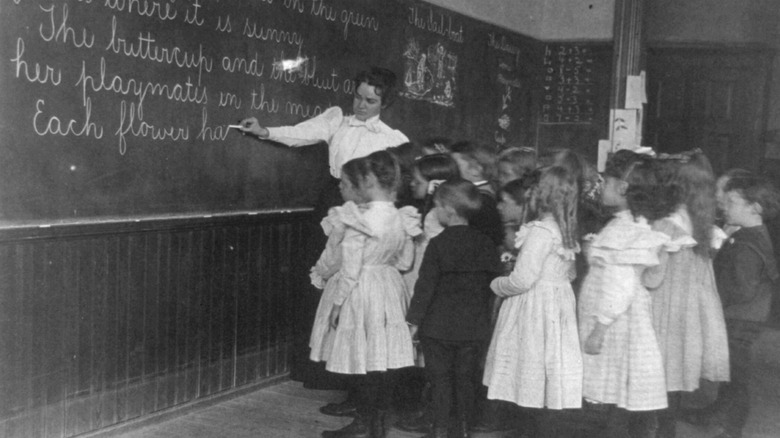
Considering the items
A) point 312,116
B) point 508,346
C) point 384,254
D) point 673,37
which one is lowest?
point 508,346

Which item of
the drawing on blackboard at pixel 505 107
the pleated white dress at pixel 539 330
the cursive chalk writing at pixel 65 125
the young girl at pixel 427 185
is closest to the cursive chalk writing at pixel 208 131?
the cursive chalk writing at pixel 65 125

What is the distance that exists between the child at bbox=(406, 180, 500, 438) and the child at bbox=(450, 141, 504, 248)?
8.7 inches

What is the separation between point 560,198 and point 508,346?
0.55 metres

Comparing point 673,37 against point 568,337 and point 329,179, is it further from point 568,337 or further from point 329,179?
point 568,337

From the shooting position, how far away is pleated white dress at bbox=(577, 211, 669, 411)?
3035 millimetres

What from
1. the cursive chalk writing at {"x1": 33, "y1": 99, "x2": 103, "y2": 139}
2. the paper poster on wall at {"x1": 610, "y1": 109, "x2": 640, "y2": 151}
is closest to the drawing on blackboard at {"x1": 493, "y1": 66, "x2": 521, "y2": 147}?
the paper poster on wall at {"x1": 610, "y1": 109, "x2": 640, "y2": 151}

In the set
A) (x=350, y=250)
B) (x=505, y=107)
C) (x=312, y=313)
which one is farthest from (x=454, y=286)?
(x=505, y=107)

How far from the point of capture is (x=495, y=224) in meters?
3.50

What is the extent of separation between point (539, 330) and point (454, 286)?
331mm

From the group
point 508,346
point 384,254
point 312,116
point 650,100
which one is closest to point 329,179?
point 312,116

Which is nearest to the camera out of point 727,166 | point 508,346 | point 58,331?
point 58,331

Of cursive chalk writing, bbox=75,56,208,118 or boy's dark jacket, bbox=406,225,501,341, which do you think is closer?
cursive chalk writing, bbox=75,56,208,118

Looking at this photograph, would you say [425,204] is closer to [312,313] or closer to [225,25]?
[312,313]

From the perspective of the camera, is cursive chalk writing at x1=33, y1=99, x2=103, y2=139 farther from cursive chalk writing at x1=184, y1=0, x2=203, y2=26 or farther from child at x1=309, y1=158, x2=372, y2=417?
child at x1=309, y1=158, x2=372, y2=417
